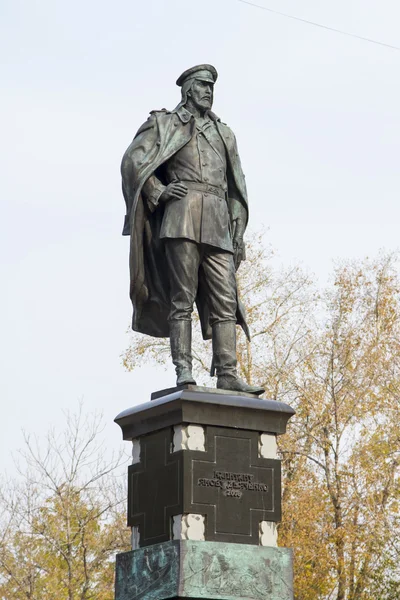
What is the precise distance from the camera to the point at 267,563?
10.5 metres

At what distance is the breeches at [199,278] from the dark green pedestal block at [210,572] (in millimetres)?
2106

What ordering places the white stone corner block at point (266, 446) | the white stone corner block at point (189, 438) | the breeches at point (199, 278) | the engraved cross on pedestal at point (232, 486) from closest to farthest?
the engraved cross on pedestal at point (232, 486), the white stone corner block at point (189, 438), the white stone corner block at point (266, 446), the breeches at point (199, 278)

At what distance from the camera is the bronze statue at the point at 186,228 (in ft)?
36.6

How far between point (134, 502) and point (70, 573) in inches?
593

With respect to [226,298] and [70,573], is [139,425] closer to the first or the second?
[226,298]

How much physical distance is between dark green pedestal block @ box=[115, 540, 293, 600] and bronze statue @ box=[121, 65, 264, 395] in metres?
1.48

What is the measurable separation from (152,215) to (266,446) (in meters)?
2.37

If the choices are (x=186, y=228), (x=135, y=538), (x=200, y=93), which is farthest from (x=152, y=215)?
(x=135, y=538)

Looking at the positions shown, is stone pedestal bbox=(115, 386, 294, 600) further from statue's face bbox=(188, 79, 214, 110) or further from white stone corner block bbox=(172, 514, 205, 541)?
statue's face bbox=(188, 79, 214, 110)

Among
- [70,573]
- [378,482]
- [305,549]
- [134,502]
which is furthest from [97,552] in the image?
[134,502]

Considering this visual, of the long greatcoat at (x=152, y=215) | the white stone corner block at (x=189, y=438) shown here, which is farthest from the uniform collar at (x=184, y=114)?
the white stone corner block at (x=189, y=438)

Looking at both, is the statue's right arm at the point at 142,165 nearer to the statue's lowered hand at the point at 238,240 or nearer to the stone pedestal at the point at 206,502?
the statue's lowered hand at the point at 238,240

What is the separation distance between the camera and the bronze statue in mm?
11148

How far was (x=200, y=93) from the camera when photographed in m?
11.5
